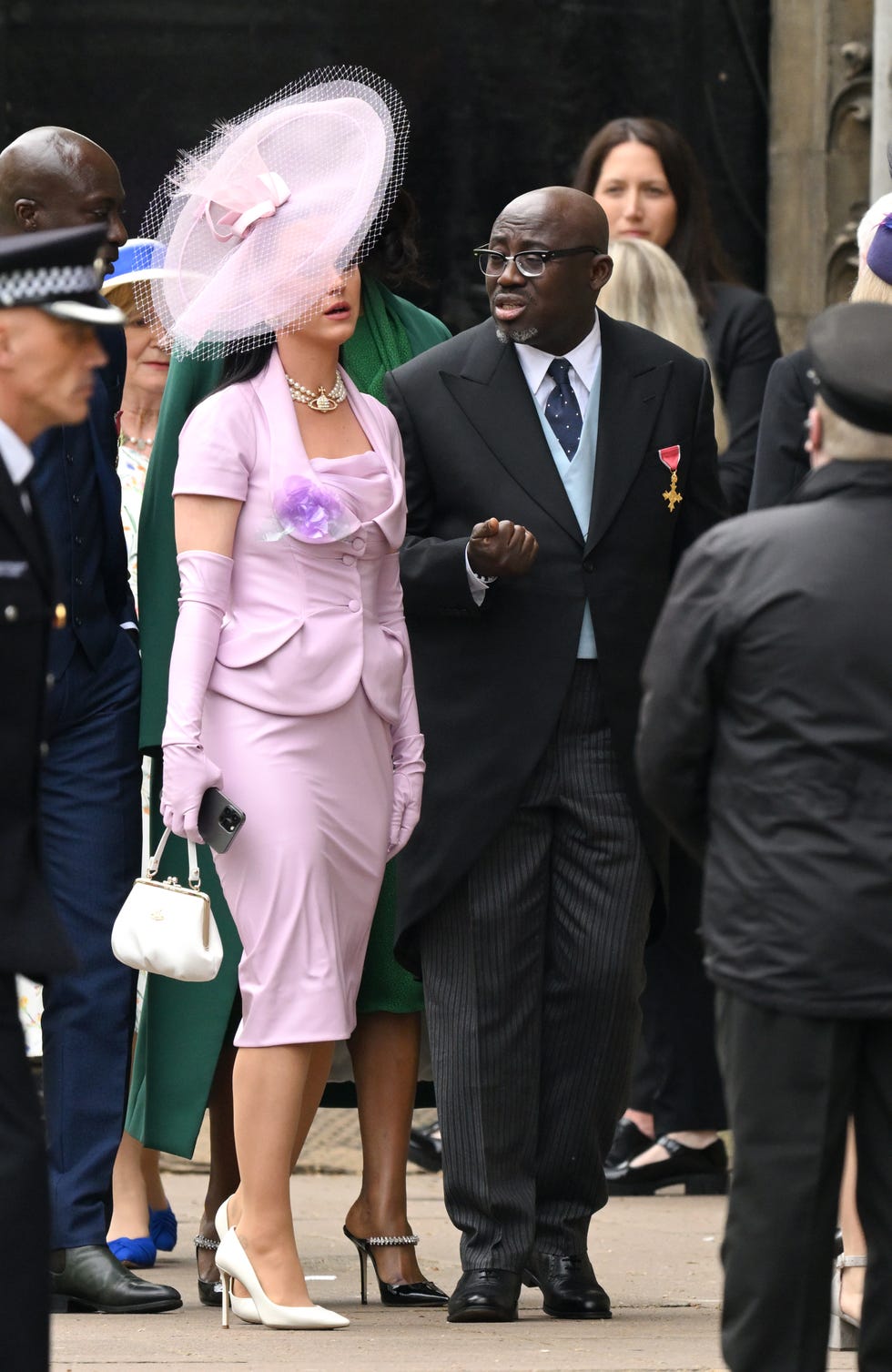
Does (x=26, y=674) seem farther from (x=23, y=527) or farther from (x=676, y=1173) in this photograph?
(x=676, y=1173)

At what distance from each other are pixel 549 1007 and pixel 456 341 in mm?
1297

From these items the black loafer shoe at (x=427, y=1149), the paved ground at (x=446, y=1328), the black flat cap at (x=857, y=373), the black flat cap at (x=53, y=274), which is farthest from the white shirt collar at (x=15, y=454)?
the black loafer shoe at (x=427, y=1149)

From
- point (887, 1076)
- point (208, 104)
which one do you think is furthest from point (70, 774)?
point (208, 104)

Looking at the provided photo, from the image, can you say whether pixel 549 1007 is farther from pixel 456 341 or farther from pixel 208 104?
pixel 208 104

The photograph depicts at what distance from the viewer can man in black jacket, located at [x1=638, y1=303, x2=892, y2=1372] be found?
3.54 metres

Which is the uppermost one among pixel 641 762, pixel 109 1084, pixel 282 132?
pixel 282 132

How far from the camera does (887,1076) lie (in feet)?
11.8

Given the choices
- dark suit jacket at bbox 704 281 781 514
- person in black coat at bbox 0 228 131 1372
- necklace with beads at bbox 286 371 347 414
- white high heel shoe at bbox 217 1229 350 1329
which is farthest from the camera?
dark suit jacket at bbox 704 281 781 514

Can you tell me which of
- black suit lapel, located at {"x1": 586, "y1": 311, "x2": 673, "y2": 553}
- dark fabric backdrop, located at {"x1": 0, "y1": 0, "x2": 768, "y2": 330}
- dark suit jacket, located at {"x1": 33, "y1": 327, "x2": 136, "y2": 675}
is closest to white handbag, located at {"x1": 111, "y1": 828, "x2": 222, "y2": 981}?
dark suit jacket, located at {"x1": 33, "y1": 327, "x2": 136, "y2": 675}

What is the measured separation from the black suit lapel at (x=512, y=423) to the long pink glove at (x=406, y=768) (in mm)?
364

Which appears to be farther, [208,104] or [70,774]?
[208,104]

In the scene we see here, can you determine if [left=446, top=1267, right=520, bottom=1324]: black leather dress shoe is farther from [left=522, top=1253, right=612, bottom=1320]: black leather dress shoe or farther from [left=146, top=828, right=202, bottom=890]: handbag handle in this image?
[left=146, top=828, right=202, bottom=890]: handbag handle

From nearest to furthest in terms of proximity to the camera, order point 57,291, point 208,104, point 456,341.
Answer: point 57,291 < point 456,341 < point 208,104

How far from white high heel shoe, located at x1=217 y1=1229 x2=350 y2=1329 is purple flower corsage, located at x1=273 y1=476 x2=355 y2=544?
1247 mm
